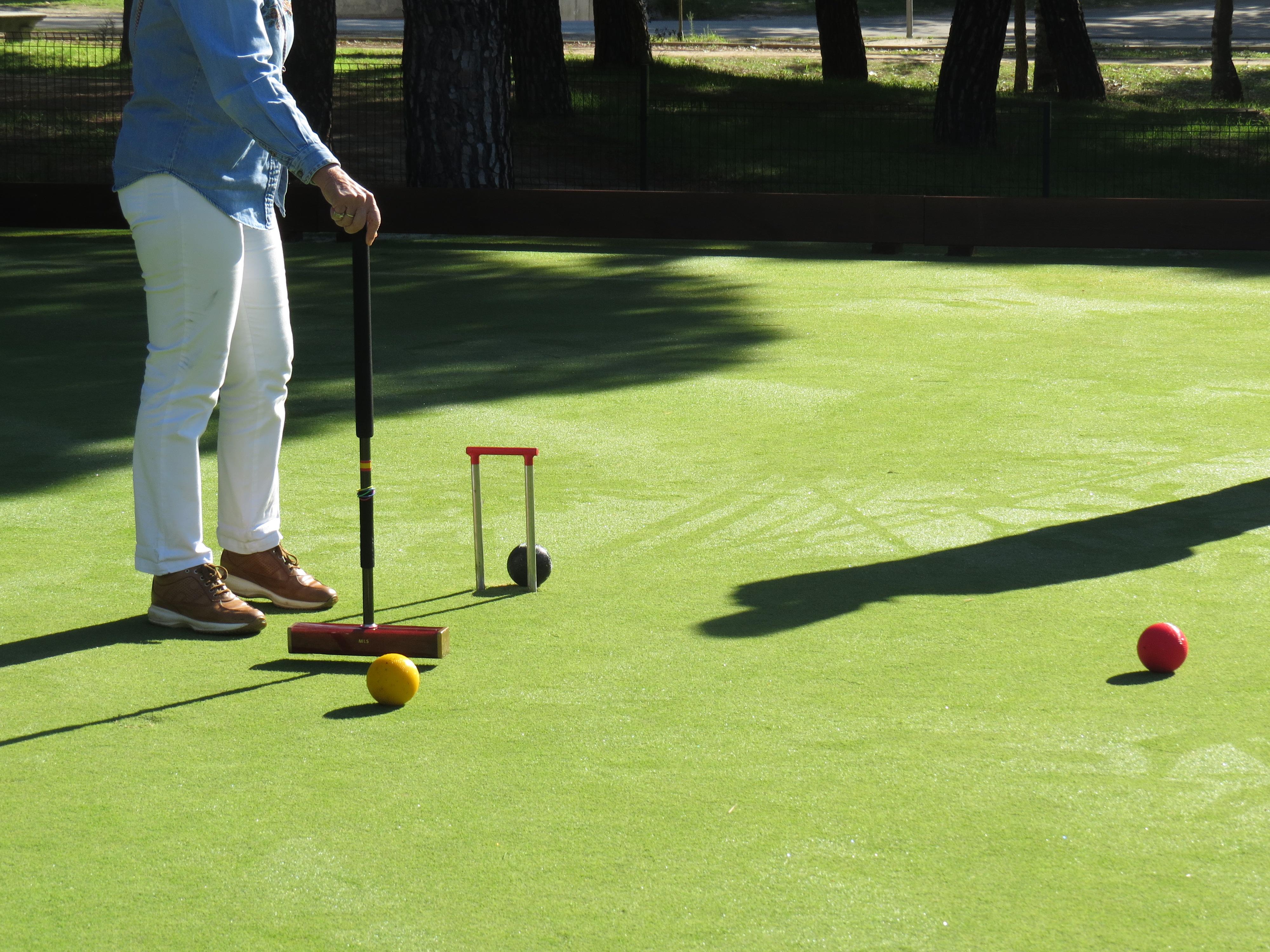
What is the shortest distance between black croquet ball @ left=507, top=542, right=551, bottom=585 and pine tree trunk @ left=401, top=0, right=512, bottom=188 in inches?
404

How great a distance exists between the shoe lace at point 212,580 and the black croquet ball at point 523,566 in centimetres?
87

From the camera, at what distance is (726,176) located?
1803 centimetres

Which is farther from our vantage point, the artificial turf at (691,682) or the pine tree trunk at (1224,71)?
the pine tree trunk at (1224,71)

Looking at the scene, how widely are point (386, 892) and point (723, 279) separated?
9.82 m

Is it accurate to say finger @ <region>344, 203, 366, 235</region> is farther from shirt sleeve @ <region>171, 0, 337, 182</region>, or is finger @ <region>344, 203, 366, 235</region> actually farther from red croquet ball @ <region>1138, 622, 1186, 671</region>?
red croquet ball @ <region>1138, 622, 1186, 671</region>

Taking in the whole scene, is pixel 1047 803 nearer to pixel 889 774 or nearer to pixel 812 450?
pixel 889 774

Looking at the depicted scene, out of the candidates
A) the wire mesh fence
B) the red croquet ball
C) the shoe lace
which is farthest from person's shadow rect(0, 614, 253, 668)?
the wire mesh fence

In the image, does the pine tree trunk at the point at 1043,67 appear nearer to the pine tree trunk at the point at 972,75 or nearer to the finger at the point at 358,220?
the pine tree trunk at the point at 972,75

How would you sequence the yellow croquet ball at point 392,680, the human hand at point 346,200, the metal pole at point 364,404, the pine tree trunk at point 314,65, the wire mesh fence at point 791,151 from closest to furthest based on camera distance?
1. the yellow croquet ball at point 392,680
2. the human hand at point 346,200
3. the metal pole at point 364,404
4. the wire mesh fence at point 791,151
5. the pine tree trunk at point 314,65

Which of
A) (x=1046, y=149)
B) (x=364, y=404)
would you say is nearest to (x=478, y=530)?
(x=364, y=404)

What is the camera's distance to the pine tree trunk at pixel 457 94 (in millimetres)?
14445

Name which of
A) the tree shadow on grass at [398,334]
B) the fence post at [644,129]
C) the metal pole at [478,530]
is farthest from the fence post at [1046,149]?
the metal pole at [478,530]

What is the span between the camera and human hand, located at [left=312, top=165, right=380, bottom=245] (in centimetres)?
413

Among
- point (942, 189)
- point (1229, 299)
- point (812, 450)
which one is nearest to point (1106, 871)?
point (812, 450)
